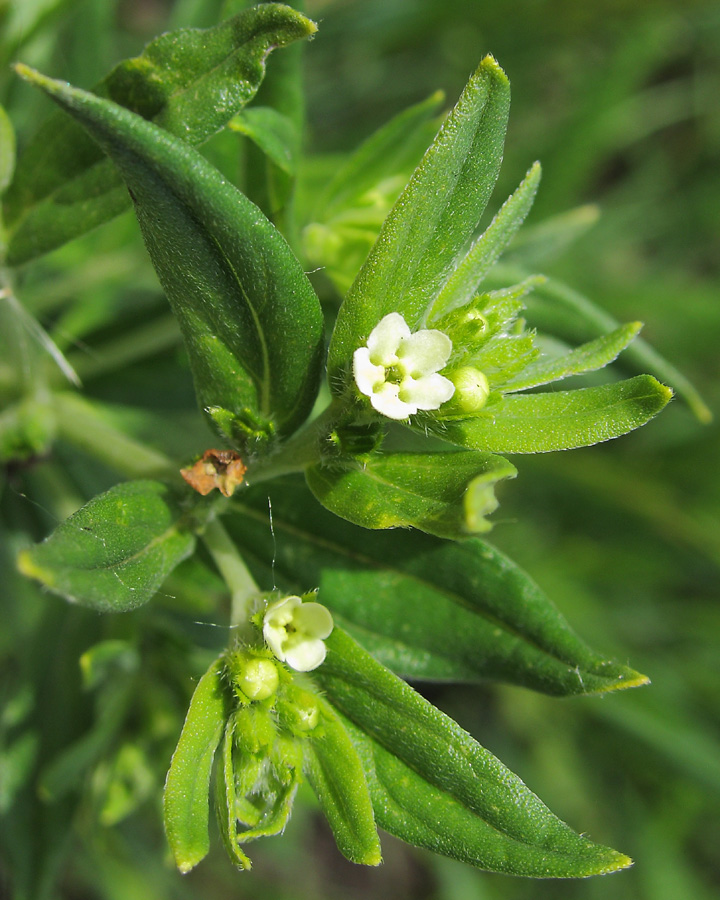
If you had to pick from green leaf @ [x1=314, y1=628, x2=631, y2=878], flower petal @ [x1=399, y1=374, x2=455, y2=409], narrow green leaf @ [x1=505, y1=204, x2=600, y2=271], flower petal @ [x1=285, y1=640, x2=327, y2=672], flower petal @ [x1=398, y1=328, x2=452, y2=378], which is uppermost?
flower petal @ [x1=398, y1=328, x2=452, y2=378]

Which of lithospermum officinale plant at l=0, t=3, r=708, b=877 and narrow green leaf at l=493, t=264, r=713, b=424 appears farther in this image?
narrow green leaf at l=493, t=264, r=713, b=424

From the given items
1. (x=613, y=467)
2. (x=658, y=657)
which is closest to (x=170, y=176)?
(x=613, y=467)

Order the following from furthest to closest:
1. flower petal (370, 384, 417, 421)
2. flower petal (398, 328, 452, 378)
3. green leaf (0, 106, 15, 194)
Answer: green leaf (0, 106, 15, 194) → flower petal (398, 328, 452, 378) → flower petal (370, 384, 417, 421)

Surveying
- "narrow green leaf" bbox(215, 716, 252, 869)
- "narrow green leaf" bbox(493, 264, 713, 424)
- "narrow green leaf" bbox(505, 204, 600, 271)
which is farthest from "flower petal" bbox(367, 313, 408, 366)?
"narrow green leaf" bbox(505, 204, 600, 271)

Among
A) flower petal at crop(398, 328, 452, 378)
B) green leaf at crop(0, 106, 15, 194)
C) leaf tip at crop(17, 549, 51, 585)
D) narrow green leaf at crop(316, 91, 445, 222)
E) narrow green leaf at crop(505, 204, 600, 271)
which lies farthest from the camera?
narrow green leaf at crop(505, 204, 600, 271)

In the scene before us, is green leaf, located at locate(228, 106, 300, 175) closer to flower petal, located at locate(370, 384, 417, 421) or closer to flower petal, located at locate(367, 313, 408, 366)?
flower petal, located at locate(367, 313, 408, 366)

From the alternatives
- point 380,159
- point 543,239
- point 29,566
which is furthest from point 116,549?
point 543,239

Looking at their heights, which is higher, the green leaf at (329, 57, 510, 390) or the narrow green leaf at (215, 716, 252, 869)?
the green leaf at (329, 57, 510, 390)

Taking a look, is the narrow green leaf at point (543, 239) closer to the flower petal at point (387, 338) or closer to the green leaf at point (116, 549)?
the flower petal at point (387, 338)

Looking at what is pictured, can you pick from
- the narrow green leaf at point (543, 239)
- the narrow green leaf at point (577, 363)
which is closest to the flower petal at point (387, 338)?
the narrow green leaf at point (577, 363)
